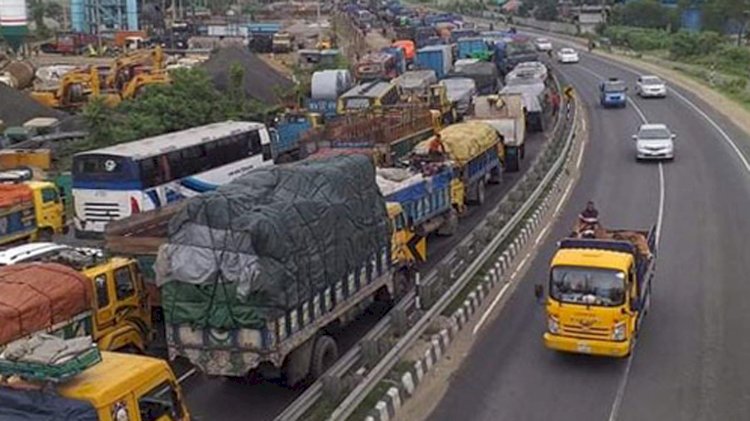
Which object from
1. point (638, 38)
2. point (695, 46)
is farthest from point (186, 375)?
point (638, 38)

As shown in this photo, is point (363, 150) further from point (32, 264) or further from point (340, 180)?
point (32, 264)

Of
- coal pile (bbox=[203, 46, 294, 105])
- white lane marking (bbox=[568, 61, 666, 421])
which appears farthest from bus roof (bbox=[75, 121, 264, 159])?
coal pile (bbox=[203, 46, 294, 105])

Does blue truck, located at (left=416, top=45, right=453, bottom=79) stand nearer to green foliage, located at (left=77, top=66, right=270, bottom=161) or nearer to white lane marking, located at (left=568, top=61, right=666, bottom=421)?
white lane marking, located at (left=568, top=61, right=666, bottom=421)

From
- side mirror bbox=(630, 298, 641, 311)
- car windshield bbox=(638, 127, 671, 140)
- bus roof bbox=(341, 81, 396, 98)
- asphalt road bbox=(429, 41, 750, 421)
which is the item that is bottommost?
asphalt road bbox=(429, 41, 750, 421)

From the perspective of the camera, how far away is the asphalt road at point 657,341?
15.8 m

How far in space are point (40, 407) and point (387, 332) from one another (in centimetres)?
816

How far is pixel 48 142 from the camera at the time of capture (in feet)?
138

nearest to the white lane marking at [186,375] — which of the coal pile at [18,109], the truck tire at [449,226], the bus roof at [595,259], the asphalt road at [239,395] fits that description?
the asphalt road at [239,395]

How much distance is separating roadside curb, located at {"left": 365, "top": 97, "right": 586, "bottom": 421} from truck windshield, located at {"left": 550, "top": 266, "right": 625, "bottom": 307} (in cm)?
236

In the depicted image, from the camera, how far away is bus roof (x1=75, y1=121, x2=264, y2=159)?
2697 cm

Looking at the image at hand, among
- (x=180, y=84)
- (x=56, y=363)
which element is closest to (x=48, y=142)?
(x=180, y=84)

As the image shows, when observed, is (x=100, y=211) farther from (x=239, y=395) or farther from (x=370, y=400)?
(x=370, y=400)

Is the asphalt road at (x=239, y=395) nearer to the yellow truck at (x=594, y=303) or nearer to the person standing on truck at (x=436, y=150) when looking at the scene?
the yellow truck at (x=594, y=303)

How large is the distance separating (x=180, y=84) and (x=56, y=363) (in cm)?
3370
